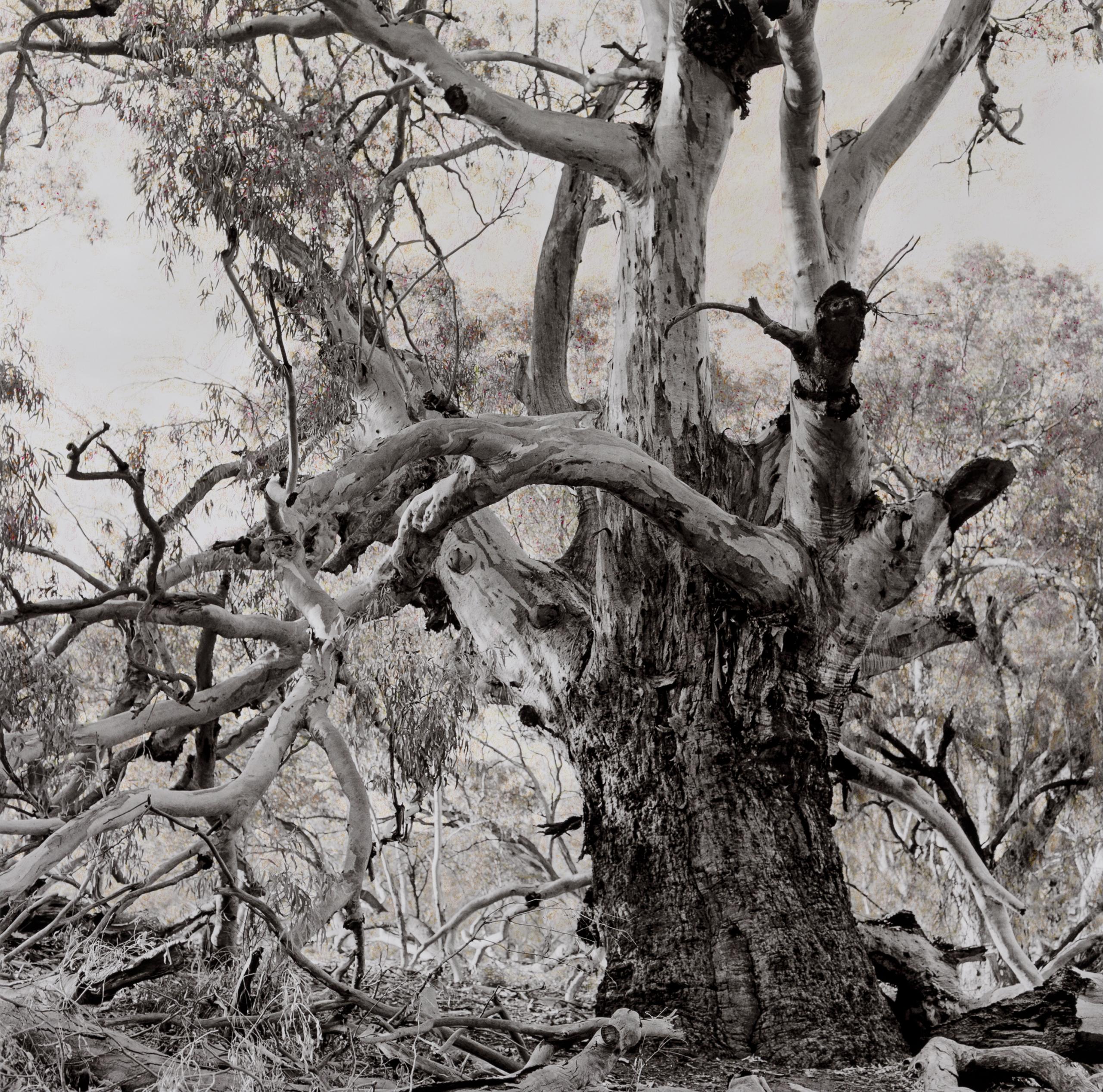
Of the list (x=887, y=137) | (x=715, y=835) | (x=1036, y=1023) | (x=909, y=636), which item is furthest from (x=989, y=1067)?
(x=887, y=137)

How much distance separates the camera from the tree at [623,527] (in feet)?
11.7

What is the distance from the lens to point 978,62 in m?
5.33

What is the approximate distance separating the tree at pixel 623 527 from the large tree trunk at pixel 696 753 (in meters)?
0.01

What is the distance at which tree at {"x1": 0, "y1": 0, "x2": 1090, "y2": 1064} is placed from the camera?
3.57 metres

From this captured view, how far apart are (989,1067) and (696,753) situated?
1.29 metres

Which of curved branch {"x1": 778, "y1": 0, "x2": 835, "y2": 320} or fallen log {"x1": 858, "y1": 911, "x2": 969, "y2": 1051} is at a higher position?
curved branch {"x1": 778, "y1": 0, "x2": 835, "y2": 320}

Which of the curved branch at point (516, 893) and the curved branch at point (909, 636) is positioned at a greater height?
the curved branch at point (909, 636)

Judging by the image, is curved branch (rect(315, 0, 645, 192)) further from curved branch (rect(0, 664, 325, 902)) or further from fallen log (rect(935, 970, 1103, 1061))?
fallen log (rect(935, 970, 1103, 1061))

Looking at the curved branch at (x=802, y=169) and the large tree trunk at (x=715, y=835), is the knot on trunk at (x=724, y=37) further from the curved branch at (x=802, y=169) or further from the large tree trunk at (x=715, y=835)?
the large tree trunk at (x=715, y=835)

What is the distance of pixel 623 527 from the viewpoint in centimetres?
430

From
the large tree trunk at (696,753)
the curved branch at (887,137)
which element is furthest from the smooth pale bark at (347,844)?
the curved branch at (887,137)

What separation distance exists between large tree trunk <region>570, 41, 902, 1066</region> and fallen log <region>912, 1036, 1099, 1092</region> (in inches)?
14.1

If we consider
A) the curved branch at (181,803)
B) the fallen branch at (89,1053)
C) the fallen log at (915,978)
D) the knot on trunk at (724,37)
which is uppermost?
the knot on trunk at (724,37)

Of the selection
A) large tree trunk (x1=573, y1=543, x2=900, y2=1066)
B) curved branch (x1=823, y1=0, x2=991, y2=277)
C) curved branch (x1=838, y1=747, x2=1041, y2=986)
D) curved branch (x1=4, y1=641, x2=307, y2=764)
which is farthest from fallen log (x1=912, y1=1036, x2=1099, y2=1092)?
curved branch (x1=823, y1=0, x2=991, y2=277)
